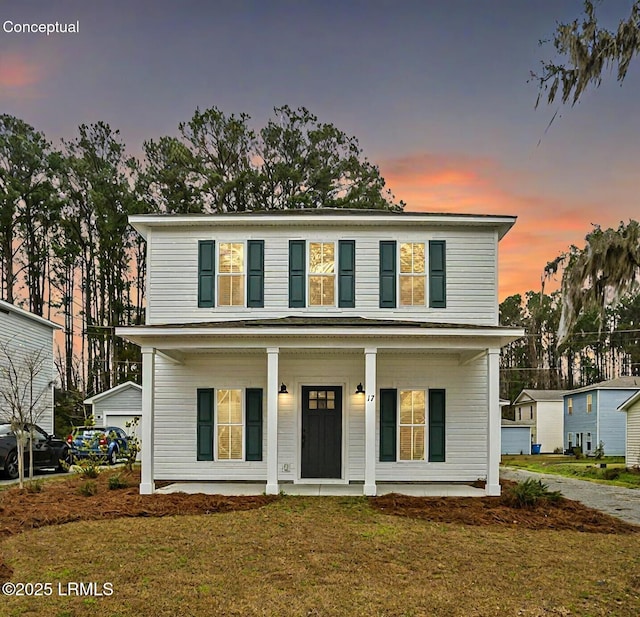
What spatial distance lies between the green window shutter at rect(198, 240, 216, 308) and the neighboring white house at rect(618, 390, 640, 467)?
17.0 metres

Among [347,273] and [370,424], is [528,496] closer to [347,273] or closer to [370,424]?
[370,424]

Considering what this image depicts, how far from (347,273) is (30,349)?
14.4m

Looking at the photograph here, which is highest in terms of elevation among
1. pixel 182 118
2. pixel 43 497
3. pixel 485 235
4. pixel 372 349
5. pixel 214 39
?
pixel 182 118

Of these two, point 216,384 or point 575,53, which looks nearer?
point 575,53

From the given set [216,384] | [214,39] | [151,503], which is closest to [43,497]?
[151,503]

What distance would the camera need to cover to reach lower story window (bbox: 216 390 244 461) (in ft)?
47.4

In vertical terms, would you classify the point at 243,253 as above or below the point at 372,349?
above

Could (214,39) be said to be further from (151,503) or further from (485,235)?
(151,503)

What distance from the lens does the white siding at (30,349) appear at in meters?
21.8

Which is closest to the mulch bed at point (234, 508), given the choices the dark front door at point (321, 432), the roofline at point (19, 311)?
the dark front door at point (321, 432)

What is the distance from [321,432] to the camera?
14.7m

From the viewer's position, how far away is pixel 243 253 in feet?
48.6

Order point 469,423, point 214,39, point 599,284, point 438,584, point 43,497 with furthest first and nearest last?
1. point 214,39
2. point 469,423
3. point 43,497
4. point 599,284
5. point 438,584

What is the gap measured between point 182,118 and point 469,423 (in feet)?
82.5
